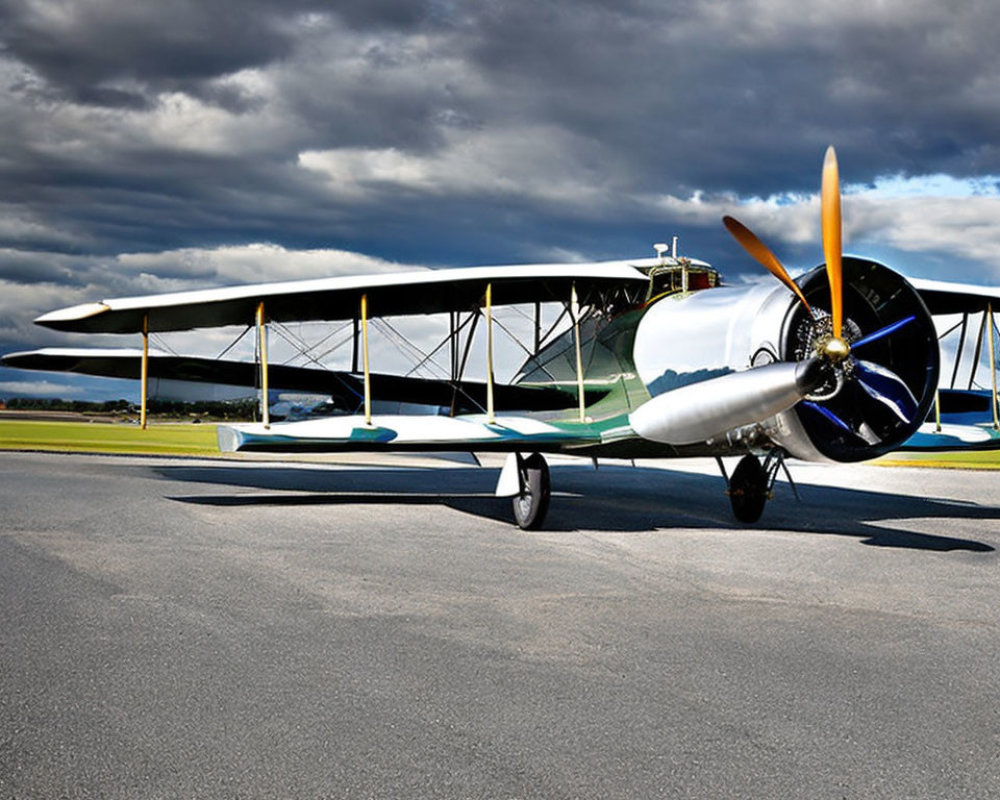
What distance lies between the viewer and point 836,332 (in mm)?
8805

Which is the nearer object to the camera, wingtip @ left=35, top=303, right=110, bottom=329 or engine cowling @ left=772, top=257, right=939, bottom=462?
engine cowling @ left=772, top=257, right=939, bottom=462

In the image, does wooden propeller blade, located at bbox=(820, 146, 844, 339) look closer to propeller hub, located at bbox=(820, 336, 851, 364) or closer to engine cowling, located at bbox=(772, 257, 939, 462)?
engine cowling, located at bbox=(772, 257, 939, 462)

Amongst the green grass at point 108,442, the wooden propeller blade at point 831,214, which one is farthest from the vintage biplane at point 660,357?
the green grass at point 108,442

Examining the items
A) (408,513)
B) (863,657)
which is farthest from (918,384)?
(408,513)

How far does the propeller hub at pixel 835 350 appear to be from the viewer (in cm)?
831

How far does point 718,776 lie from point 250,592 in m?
4.49

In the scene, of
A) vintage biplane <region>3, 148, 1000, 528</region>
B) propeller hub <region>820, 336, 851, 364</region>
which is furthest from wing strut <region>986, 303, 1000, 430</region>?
propeller hub <region>820, 336, 851, 364</region>

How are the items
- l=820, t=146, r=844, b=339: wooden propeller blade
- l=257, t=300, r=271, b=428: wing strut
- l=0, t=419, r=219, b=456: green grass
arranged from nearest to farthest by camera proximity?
l=820, t=146, r=844, b=339: wooden propeller blade < l=257, t=300, r=271, b=428: wing strut < l=0, t=419, r=219, b=456: green grass

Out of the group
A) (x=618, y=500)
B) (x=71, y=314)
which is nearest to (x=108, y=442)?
(x=71, y=314)

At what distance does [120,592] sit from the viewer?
6.95m

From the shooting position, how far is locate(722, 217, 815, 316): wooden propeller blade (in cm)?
984

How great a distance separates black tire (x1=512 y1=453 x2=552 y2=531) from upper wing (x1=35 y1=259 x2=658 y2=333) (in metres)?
2.72

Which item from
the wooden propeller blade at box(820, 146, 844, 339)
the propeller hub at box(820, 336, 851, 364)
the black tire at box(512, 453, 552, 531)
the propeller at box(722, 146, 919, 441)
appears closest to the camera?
the propeller hub at box(820, 336, 851, 364)

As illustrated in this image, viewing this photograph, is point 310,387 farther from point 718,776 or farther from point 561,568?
Result: point 718,776
